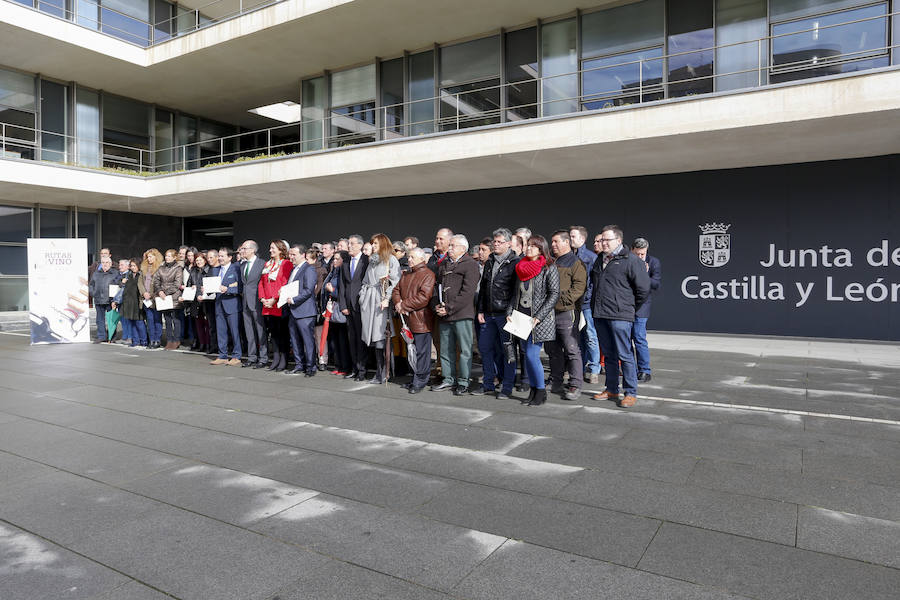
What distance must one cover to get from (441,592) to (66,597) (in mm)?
1696

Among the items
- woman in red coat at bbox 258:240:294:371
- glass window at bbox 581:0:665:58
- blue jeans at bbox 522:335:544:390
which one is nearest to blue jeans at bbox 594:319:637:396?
blue jeans at bbox 522:335:544:390

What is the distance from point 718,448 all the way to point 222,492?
3779mm

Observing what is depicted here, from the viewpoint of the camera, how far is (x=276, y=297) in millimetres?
8266

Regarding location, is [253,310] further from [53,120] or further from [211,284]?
[53,120]

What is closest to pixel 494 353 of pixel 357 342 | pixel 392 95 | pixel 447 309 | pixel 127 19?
pixel 447 309

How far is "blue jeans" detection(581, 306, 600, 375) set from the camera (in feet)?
25.1

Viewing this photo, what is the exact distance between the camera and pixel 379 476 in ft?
13.4

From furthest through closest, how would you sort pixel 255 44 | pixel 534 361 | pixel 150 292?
1. pixel 255 44
2. pixel 150 292
3. pixel 534 361

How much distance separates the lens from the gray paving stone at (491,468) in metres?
3.92

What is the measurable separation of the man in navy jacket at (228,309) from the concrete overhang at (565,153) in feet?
18.1

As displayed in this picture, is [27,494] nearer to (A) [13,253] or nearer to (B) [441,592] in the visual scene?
(B) [441,592]

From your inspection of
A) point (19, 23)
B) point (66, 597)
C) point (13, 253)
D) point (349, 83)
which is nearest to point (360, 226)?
point (349, 83)

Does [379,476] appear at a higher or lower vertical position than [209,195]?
lower

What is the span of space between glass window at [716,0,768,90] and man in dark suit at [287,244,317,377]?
9.44 metres
